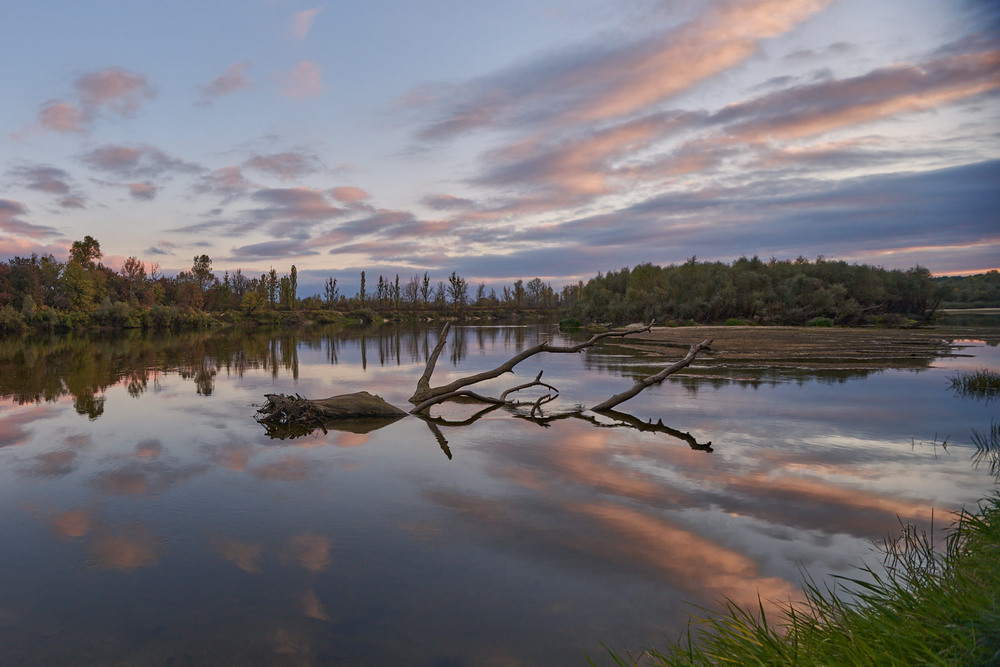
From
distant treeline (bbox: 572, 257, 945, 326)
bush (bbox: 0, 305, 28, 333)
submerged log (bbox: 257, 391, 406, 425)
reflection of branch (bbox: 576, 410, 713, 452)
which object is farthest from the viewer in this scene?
bush (bbox: 0, 305, 28, 333)

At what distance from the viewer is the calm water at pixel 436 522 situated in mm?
4555

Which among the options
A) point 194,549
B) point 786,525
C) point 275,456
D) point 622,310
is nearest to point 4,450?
point 275,456

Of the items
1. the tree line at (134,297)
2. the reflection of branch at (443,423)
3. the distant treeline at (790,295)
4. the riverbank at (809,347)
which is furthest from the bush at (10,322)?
the distant treeline at (790,295)

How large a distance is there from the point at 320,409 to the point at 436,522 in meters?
6.36

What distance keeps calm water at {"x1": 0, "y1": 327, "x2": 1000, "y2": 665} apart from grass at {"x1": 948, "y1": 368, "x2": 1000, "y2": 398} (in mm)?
1927

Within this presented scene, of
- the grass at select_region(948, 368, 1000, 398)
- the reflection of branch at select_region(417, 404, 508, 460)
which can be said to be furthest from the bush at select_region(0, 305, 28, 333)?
the grass at select_region(948, 368, 1000, 398)

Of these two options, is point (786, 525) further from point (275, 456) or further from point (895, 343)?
point (895, 343)

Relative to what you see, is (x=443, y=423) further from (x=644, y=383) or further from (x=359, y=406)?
(x=644, y=383)

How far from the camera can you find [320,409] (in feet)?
40.2

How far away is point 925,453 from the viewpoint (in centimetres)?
938

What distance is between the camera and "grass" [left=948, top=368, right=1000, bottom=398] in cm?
1484

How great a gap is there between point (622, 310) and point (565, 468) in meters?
48.9

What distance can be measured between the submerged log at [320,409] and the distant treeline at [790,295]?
37699 mm

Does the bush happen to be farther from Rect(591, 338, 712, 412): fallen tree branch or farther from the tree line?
Rect(591, 338, 712, 412): fallen tree branch
